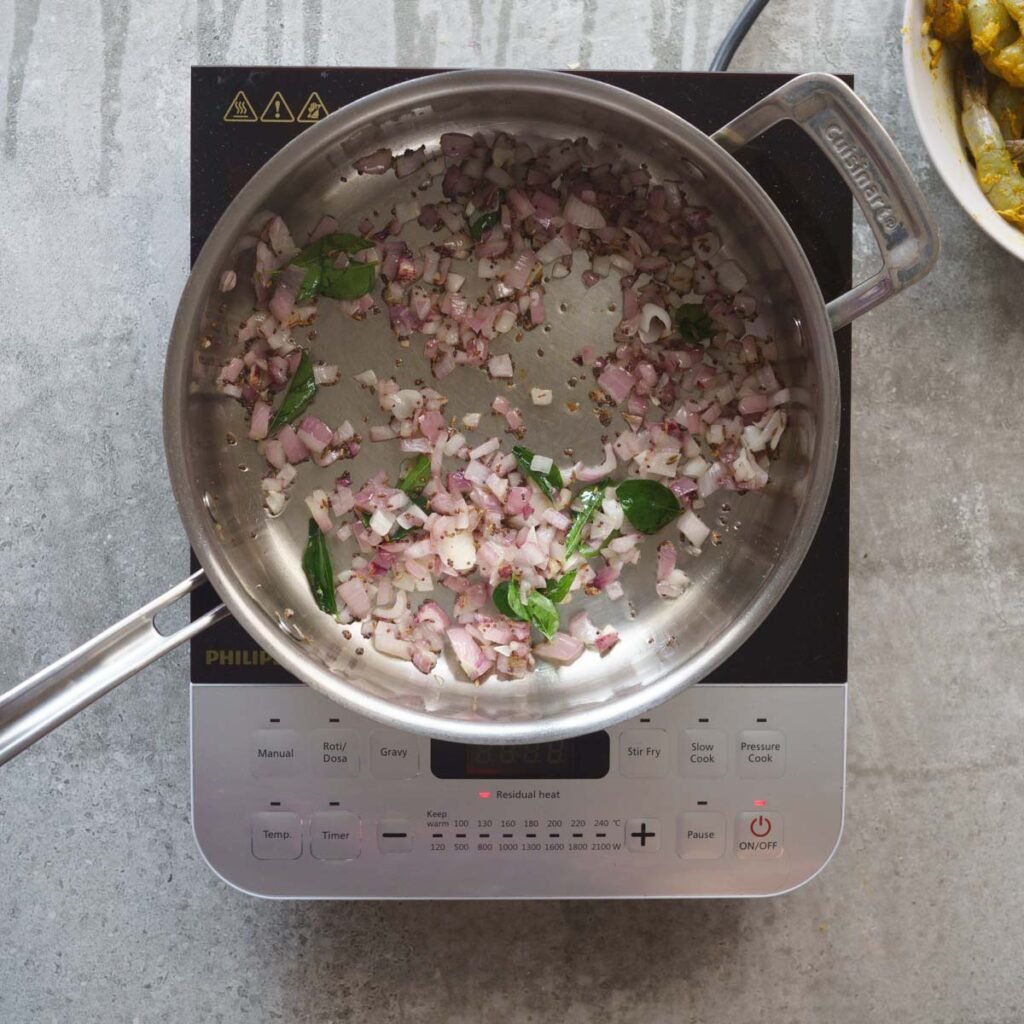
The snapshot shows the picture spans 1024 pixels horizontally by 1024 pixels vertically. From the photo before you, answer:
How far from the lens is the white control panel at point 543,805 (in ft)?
2.36

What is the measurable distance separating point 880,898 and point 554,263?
57 cm

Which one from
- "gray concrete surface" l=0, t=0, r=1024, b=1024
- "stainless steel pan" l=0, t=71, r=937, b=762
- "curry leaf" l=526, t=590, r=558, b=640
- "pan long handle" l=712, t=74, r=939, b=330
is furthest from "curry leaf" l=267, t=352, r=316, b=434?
"pan long handle" l=712, t=74, r=939, b=330

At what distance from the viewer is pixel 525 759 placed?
0.73m

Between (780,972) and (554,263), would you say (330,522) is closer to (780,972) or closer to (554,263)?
(554,263)

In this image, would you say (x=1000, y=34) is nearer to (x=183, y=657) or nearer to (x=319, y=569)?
(x=319, y=569)

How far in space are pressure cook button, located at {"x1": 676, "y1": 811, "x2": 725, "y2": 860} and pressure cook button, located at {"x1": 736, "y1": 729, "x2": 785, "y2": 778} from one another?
1.5 inches

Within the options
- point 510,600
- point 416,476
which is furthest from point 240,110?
point 510,600

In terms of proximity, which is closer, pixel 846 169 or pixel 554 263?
pixel 846 169

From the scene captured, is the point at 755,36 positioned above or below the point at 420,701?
above

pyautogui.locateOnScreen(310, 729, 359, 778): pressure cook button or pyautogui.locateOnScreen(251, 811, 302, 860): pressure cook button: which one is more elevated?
pyautogui.locateOnScreen(310, 729, 359, 778): pressure cook button

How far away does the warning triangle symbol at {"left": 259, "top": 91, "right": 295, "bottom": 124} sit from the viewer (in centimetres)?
69

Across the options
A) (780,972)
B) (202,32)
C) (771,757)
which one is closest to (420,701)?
(771,757)

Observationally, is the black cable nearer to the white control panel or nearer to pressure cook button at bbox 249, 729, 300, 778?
the white control panel

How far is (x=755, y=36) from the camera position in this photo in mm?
796
